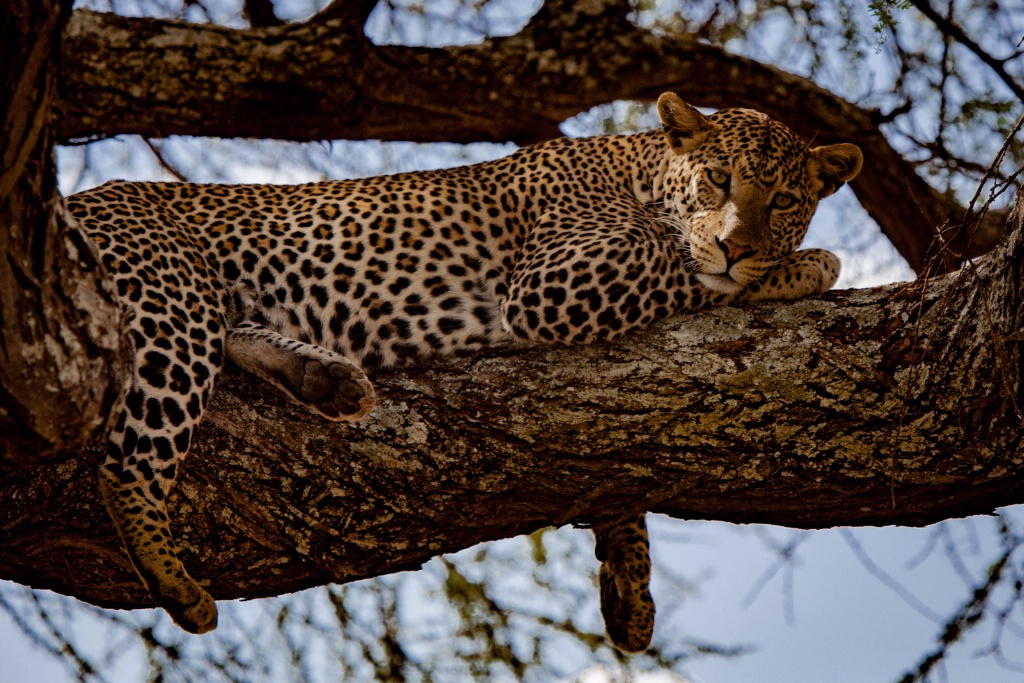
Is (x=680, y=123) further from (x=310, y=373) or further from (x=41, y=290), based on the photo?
(x=41, y=290)

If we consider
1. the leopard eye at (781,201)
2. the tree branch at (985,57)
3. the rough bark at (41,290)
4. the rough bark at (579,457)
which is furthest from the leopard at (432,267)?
the rough bark at (41,290)

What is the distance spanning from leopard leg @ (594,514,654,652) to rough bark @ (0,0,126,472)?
299cm

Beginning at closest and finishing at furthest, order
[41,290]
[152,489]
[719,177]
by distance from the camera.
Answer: [41,290], [152,489], [719,177]

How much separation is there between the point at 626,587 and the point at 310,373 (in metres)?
1.99

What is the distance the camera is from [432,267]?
568 centimetres

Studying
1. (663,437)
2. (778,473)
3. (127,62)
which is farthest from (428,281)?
(127,62)

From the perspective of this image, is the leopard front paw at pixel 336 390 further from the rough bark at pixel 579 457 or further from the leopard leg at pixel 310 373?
the rough bark at pixel 579 457

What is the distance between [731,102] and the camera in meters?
7.33

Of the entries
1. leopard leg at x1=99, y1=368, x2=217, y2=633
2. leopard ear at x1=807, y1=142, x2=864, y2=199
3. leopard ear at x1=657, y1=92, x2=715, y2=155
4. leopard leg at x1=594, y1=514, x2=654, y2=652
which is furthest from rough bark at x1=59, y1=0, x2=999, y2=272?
leopard leg at x1=99, y1=368, x2=217, y2=633

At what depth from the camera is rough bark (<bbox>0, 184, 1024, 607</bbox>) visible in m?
4.52

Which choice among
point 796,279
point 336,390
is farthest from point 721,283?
point 336,390

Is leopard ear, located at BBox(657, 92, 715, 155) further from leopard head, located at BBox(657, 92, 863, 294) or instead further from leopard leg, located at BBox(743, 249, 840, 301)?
leopard leg, located at BBox(743, 249, 840, 301)

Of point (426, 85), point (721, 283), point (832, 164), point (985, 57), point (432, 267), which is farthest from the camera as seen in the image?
point (426, 85)

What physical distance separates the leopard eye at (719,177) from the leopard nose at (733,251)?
0.45 m
